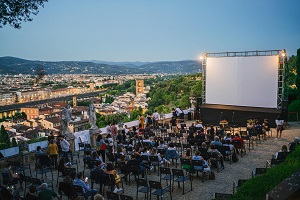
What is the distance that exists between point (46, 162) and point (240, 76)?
43.9ft

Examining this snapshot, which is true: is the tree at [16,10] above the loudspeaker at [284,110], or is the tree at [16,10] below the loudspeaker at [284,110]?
above

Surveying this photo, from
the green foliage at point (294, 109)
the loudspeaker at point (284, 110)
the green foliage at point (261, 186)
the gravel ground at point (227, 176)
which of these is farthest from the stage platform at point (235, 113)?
the green foliage at point (261, 186)

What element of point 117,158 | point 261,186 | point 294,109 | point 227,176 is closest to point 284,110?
point 294,109

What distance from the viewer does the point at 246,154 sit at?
1237 centimetres

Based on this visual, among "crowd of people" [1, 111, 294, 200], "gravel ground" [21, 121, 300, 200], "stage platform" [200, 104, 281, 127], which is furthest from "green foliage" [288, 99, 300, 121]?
"crowd of people" [1, 111, 294, 200]

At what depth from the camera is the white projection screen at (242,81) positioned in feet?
58.5

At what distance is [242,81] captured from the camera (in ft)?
61.6

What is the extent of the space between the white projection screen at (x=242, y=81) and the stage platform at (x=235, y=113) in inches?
13.6

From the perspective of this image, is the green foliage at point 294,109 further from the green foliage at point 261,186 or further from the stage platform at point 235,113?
the green foliage at point 261,186

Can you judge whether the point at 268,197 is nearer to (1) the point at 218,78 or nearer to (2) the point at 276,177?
(2) the point at 276,177

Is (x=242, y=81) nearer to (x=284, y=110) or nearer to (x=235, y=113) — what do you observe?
(x=235, y=113)

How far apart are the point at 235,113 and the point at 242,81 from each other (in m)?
2.08

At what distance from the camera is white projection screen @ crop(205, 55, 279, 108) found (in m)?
17.8

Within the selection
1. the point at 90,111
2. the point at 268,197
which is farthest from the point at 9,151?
the point at 268,197
